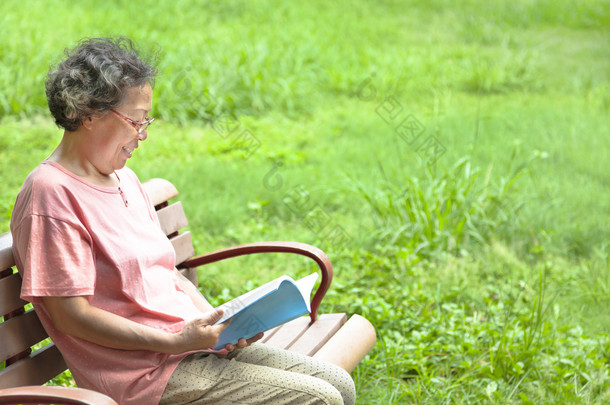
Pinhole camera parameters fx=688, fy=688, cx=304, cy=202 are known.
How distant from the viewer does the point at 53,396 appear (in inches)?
70.4

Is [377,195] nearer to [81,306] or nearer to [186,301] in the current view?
[186,301]

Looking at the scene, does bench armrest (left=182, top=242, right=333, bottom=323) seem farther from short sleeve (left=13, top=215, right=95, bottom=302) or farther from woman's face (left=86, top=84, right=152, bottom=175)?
short sleeve (left=13, top=215, right=95, bottom=302)

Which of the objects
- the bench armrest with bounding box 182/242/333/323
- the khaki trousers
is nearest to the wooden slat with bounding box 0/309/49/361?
the khaki trousers

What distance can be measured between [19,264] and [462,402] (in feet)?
6.73

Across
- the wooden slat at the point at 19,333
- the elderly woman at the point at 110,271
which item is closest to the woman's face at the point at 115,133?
the elderly woman at the point at 110,271

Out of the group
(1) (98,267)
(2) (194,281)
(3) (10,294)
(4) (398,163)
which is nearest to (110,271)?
(1) (98,267)

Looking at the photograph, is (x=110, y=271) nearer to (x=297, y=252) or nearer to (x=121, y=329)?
(x=121, y=329)

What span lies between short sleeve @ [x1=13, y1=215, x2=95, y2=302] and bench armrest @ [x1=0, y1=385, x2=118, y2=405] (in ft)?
0.87

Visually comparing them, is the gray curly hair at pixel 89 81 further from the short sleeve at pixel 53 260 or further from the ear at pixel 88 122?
the short sleeve at pixel 53 260

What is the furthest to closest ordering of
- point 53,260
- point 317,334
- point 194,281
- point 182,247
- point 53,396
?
point 194,281 < point 182,247 < point 317,334 < point 53,260 < point 53,396

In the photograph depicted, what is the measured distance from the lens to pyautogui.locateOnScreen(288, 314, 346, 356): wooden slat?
2.74 metres

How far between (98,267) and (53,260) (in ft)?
0.51

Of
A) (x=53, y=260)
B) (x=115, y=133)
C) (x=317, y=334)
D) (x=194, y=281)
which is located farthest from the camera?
(x=194, y=281)

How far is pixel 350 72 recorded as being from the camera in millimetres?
9219
